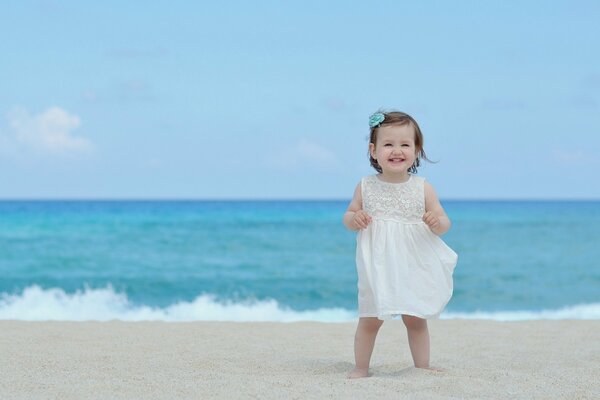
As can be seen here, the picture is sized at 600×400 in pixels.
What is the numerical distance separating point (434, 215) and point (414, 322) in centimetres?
65

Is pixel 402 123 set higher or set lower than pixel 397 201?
higher

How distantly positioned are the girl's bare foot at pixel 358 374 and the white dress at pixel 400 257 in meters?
0.34

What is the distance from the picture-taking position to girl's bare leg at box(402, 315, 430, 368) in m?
4.69

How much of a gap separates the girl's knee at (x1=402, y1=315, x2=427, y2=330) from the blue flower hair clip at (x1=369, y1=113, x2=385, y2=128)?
3.66ft

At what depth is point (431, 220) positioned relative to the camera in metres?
4.39

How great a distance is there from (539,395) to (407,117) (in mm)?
1631

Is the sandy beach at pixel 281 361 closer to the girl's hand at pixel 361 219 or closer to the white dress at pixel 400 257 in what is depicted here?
the white dress at pixel 400 257

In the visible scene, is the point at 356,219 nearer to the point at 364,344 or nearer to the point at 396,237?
the point at 396,237

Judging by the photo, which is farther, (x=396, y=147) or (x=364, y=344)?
(x=364, y=344)

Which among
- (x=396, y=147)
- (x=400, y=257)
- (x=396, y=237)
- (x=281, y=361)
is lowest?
(x=281, y=361)

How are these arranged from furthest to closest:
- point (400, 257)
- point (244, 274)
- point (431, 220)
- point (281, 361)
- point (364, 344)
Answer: point (244, 274), point (281, 361), point (364, 344), point (400, 257), point (431, 220)

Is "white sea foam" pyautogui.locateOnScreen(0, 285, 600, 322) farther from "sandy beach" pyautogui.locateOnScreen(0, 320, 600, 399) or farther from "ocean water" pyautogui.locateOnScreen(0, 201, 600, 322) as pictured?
"sandy beach" pyautogui.locateOnScreen(0, 320, 600, 399)

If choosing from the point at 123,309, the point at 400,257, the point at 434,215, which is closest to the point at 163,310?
the point at 123,309

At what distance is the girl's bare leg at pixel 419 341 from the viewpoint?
4688 millimetres
